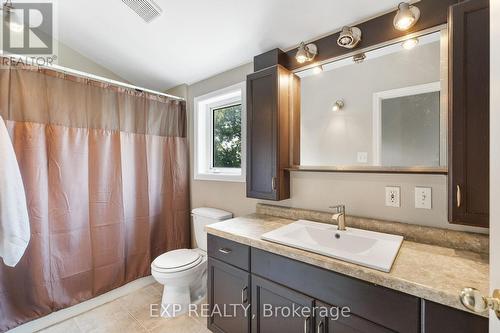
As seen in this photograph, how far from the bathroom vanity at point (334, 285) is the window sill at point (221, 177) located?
0.56 m

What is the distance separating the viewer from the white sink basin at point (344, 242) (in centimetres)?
99

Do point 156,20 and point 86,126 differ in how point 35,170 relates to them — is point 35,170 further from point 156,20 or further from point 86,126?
point 156,20

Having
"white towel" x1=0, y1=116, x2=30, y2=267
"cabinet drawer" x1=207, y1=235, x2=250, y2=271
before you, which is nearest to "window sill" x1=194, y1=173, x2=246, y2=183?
"cabinet drawer" x1=207, y1=235, x2=250, y2=271

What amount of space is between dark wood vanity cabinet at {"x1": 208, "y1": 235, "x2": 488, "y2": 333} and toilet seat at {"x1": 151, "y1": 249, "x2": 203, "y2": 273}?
1.08 ft

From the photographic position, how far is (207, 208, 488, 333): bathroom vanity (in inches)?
32.0

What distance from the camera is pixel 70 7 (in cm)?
184

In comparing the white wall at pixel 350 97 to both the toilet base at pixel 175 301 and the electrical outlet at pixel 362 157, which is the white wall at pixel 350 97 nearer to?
the electrical outlet at pixel 362 157

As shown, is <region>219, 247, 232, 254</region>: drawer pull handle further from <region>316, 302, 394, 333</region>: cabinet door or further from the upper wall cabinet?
A: <region>316, 302, 394, 333</region>: cabinet door

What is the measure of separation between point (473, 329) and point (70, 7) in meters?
3.03

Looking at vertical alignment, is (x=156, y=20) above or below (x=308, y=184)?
above

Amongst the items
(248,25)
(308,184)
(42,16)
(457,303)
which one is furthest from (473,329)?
(42,16)

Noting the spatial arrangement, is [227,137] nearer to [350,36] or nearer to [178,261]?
[178,261]

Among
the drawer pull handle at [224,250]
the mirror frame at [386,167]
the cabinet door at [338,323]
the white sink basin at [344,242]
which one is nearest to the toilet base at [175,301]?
the drawer pull handle at [224,250]

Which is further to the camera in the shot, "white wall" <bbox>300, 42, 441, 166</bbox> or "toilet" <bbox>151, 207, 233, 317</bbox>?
"toilet" <bbox>151, 207, 233, 317</bbox>
